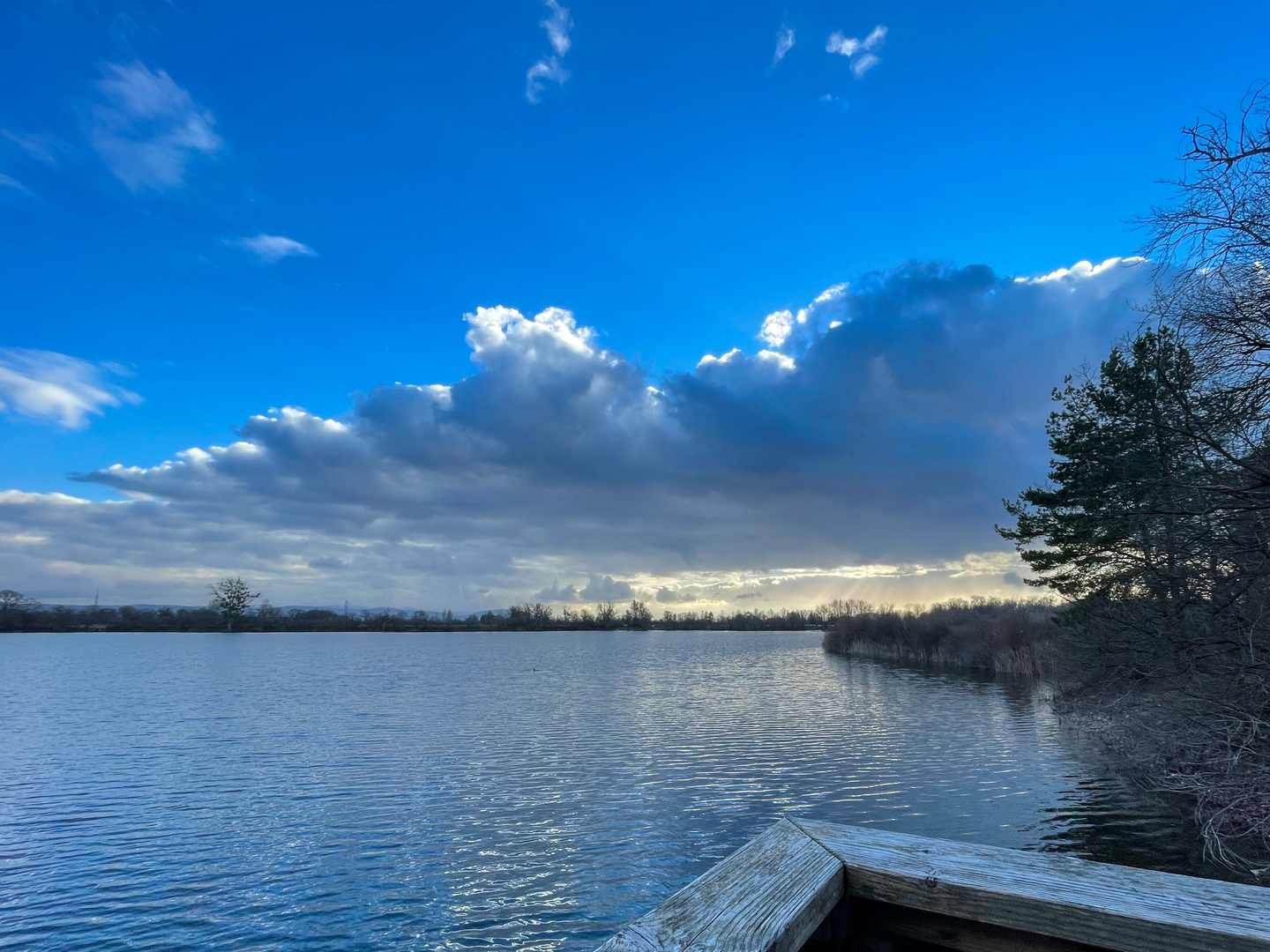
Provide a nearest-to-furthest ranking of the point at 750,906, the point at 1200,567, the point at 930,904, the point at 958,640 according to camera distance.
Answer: the point at 750,906, the point at 930,904, the point at 1200,567, the point at 958,640

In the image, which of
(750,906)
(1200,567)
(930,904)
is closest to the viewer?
(750,906)

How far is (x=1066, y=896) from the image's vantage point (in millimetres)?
2271

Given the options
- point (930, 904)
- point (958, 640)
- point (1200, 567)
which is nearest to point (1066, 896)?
point (930, 904)

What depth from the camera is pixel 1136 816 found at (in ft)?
50.4

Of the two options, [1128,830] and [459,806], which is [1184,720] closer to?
[1128,830]

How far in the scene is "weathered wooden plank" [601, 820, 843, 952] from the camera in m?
1.98

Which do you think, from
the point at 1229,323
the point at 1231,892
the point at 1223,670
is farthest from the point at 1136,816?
the point at 1231,892

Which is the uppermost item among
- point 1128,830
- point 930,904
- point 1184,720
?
point 930,904

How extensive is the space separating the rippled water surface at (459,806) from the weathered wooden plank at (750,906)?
836cm

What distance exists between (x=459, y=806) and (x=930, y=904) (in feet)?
51.9

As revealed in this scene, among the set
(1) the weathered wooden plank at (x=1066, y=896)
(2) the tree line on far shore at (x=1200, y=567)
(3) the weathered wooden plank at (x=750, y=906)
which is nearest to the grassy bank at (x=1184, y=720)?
(2) the tree line on far shore at (x=1200, y=567)

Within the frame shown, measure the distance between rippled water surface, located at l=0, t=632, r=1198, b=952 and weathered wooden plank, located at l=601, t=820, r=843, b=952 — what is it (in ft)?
27.4

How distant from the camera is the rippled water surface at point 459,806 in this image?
35.0 feet

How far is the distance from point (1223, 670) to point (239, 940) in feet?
52.0
